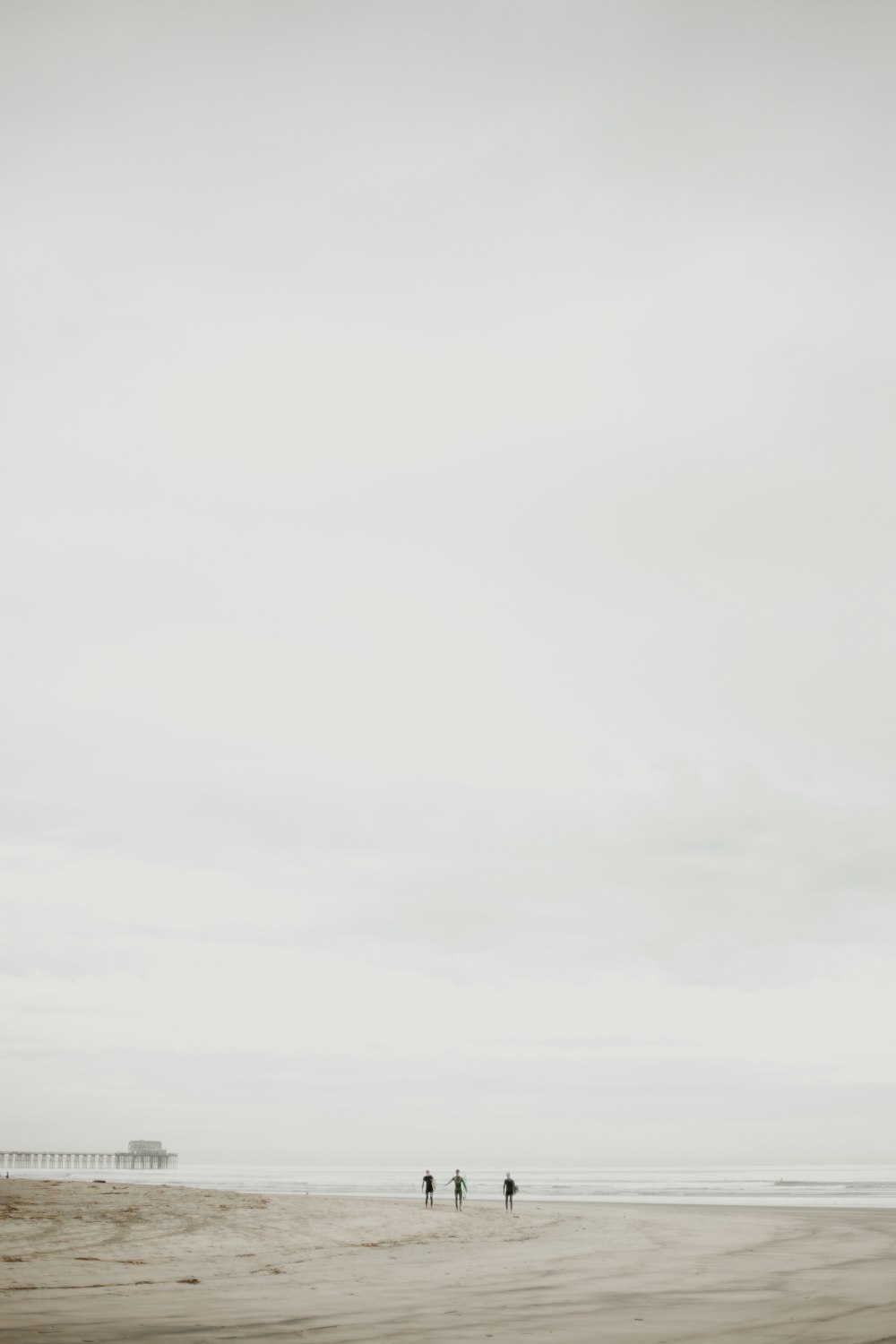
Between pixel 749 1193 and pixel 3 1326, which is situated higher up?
pixel 3 1326

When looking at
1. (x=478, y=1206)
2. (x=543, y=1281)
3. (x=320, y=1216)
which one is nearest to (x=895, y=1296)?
(x=543, y=1281)

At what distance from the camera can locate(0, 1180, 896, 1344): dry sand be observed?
17.3 m

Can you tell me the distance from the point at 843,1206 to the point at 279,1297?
59.4m

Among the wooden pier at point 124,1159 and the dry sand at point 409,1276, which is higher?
the dry sand at point 409,1276

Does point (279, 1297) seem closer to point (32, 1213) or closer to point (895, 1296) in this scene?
point (895, 1296)

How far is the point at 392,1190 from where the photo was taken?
9481 cm

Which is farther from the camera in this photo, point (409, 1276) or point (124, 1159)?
point (124, 1159)

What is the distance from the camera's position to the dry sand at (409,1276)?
17.3m

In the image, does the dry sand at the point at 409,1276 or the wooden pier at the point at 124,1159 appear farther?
the wooden pier at the point at 124,1159

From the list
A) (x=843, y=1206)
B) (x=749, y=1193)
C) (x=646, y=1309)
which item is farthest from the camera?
(x=749, y=1193)

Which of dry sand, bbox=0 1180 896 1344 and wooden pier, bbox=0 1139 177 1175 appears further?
wooden pier, bbox=0 1139 177 1175

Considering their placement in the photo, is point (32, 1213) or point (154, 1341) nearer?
point (154, 1341)

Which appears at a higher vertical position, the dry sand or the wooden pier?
the dry sand

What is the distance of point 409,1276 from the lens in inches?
1008
